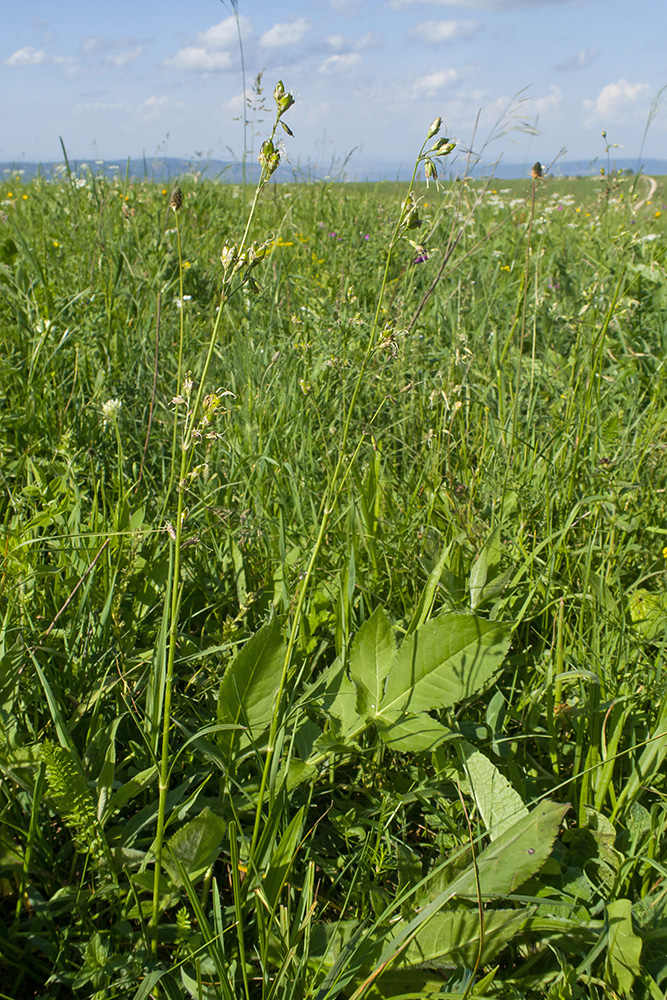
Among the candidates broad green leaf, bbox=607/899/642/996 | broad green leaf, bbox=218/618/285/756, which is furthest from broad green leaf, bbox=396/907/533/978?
broad green leaf, bbox=218/618/285/756

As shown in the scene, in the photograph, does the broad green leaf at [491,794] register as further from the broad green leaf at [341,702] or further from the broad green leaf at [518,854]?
the broad green leaf at [341,702]

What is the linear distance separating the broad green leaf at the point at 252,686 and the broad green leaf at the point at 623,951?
1.89ft

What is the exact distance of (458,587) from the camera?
4.77ft

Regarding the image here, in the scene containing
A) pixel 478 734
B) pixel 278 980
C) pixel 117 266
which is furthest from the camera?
pixel 117 266

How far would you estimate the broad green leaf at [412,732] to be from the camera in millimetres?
1082

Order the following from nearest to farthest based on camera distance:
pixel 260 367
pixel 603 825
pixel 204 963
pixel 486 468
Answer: pixel 204 963, pixel 603 825, pixel 486 468, pixel 260 367

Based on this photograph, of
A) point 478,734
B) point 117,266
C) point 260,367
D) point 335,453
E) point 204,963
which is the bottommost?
point 204,963

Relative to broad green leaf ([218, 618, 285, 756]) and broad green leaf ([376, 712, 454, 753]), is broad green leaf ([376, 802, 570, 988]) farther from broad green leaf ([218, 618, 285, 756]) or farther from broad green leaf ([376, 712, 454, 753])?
broad green leaf ([218, 618, 285, 756])

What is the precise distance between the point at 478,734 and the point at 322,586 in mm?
485

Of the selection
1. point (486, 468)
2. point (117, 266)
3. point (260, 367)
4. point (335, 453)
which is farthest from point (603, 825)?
point (117, 266)

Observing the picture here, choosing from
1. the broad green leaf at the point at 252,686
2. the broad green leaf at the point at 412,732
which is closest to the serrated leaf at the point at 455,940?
the broad green leaf at the point at 412,732

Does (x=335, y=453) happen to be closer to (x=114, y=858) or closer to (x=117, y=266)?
(x=114, y=858)

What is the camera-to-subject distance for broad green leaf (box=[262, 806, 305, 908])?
3.03ft

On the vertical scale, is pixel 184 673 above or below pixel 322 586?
below
